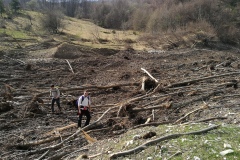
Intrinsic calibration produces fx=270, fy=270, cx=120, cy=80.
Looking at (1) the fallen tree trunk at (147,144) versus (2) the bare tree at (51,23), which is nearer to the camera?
(1) the fallen tree trunk at (147,144)

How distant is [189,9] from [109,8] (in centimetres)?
3031

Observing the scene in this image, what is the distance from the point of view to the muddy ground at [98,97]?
9055 millimetres

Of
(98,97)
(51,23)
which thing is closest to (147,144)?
(98,97)

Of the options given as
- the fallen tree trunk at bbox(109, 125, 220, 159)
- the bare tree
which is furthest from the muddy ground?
the bare tree

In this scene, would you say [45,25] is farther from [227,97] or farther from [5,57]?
[227,97]

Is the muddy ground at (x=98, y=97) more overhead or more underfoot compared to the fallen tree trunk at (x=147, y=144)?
more underfoot

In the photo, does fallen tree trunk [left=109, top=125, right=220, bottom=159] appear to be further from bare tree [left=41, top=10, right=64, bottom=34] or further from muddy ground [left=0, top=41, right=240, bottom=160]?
bare tree [left=41, top=10, right=64, bottom=34]

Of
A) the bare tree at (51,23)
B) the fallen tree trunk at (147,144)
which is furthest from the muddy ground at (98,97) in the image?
the bare tree at (51,23)

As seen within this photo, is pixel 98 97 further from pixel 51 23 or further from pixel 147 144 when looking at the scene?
pixel 51 23

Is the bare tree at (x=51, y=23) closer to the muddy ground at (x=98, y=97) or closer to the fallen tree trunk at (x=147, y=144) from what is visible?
the muddy ground at (x=98, y=97)

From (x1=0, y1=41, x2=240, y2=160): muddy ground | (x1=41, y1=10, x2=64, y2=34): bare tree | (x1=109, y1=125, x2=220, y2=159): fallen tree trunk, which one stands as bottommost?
(x1=0, y1=41, x2=240, y2=160): muddy ground

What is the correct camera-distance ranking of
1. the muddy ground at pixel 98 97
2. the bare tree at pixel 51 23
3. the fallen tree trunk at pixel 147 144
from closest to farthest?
the fallen tree trunk at pixel 147 144 < the muddy ground at pixel 98 97 < the bare tree at pixel 51 23

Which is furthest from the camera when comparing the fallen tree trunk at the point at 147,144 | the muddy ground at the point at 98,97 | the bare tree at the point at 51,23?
the bare tree at the point at 51,23

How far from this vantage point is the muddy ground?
905 centimetres
